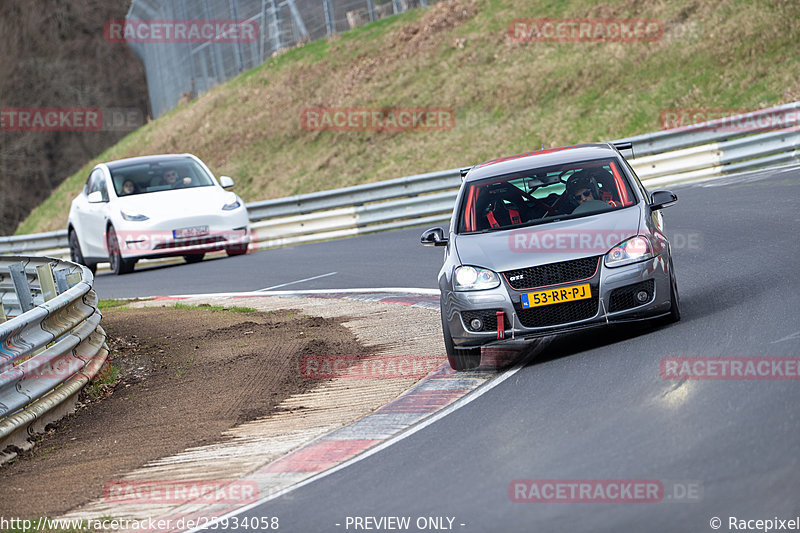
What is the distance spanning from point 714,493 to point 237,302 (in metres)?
10.3

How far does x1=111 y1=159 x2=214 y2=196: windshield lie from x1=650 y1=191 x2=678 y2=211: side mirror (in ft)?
38.9

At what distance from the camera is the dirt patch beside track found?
745cm

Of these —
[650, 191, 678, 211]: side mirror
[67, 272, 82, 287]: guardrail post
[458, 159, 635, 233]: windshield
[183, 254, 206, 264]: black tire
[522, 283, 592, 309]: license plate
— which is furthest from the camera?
[183, 254, 206, 264]: black tire

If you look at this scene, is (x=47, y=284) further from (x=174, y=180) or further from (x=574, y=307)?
(x=174, y=180)

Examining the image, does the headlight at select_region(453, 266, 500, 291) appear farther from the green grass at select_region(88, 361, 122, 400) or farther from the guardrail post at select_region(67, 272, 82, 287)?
the guardrail post at select_region(67, 272, 82, 287)

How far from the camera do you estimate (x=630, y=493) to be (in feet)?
17.3

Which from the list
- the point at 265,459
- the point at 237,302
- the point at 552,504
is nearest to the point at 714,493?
the point at 552,504

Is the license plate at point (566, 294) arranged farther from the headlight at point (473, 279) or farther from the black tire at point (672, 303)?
the black tire at point (672, 303)

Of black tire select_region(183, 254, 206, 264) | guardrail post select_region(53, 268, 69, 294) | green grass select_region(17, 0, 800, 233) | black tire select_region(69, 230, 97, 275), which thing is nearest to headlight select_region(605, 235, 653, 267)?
guardrail post select_region(53, 268, 69, 294)

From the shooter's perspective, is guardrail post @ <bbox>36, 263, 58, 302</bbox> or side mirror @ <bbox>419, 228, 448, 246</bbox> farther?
guardrail post @ <bbox>36, 263, 58, 302</bbox>

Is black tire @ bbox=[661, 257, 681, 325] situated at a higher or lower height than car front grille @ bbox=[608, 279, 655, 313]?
lower

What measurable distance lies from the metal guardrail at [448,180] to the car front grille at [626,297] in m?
11.7

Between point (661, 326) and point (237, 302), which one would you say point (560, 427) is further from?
point (237, 302)

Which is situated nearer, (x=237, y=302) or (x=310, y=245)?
(x=237, y=302)
